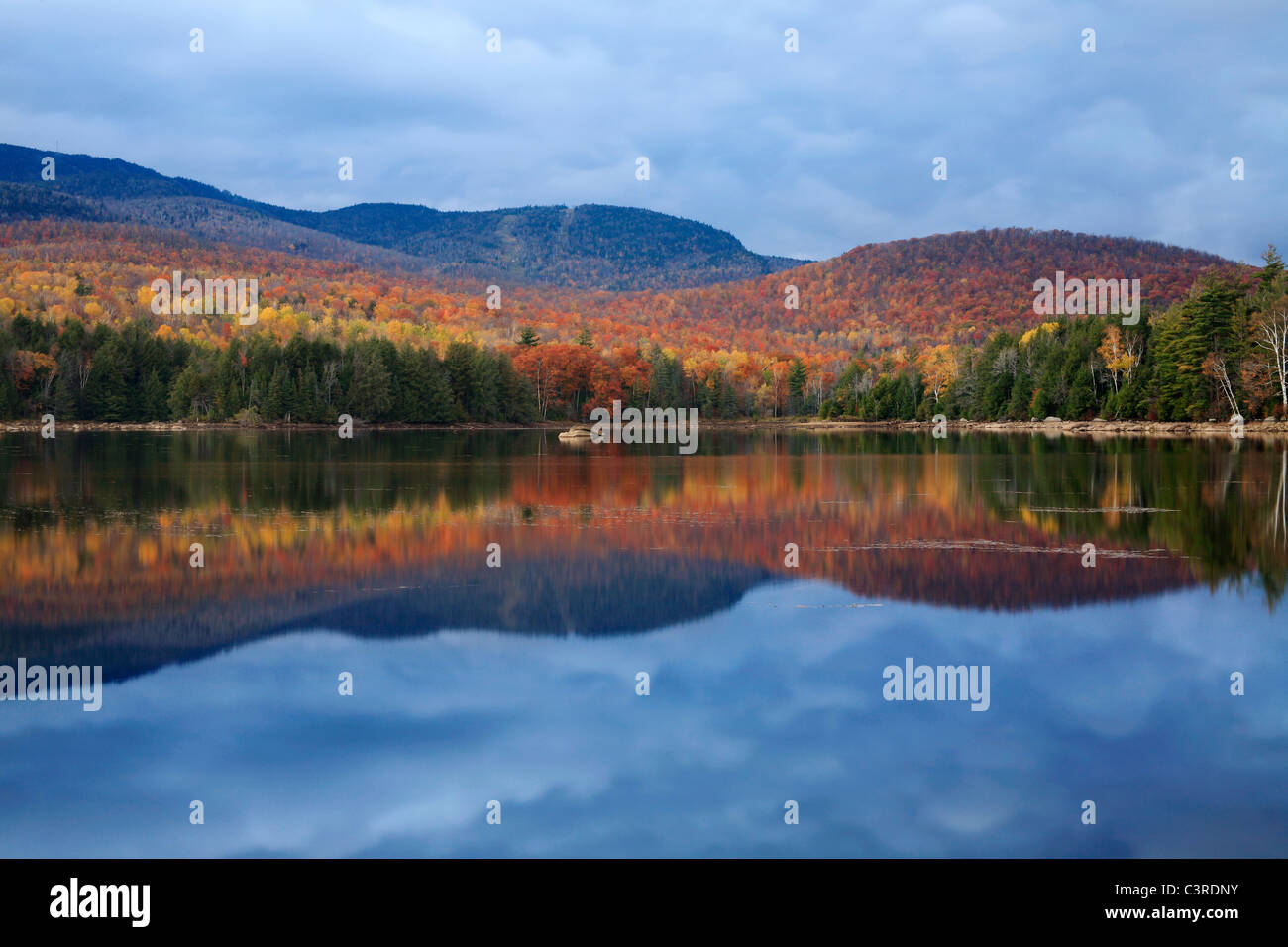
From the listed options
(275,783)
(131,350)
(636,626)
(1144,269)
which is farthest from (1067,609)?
(1144,269)

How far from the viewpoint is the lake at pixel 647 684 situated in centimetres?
763

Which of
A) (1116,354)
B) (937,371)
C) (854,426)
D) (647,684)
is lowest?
(647,684)

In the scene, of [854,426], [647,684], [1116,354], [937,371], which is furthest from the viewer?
[937,371]

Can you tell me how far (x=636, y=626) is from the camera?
13.5m

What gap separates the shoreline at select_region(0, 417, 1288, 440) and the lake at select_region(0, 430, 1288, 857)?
60.2m

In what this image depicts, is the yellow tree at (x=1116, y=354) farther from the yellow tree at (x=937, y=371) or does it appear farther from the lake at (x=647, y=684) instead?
the lake at (x=647, y=684)

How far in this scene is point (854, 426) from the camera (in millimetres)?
128750

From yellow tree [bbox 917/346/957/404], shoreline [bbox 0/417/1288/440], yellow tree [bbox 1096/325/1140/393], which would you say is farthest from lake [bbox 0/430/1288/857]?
yellow tree [bbox 917/346/957/404]

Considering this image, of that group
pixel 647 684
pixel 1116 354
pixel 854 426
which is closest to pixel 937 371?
pixel 854 426

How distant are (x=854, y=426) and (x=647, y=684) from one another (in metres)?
121

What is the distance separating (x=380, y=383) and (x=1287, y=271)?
277 feet

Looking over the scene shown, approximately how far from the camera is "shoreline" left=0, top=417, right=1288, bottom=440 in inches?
3004

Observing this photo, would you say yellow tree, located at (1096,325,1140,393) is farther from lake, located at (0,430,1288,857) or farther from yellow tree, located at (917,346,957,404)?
lake, located at (0,430,1288,857)

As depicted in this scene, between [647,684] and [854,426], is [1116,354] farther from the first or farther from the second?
[647,684]
